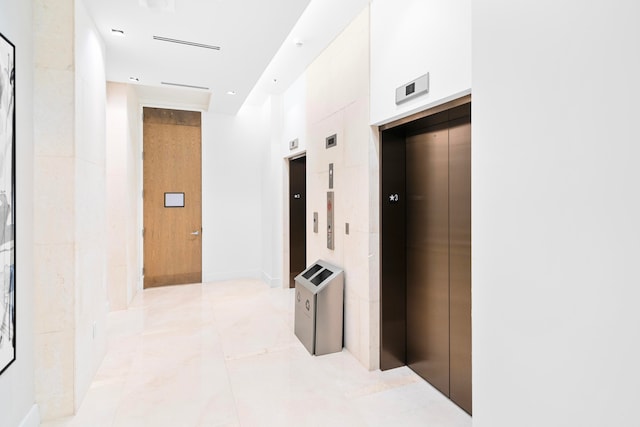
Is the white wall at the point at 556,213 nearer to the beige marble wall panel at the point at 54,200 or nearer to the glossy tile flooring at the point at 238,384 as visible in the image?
the glossy tile flooring at the point at 238,384

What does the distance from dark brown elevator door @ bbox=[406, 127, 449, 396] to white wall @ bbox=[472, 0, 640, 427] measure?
1.18 metres

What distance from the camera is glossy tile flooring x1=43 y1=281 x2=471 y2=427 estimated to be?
7.45 feet

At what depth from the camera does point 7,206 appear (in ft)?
6.04

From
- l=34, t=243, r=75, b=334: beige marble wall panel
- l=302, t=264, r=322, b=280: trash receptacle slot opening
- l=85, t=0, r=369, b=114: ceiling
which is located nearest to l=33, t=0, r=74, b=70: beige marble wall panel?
l=85, t=0, r=369, b=114: ceiling

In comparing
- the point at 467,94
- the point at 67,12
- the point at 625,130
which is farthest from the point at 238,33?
the point at 625,130

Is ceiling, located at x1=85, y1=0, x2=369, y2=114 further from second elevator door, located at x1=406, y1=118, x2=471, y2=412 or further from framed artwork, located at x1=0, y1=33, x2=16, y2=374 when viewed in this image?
second elevator door, located at x1=406, y1=118, x2=471, y2=412

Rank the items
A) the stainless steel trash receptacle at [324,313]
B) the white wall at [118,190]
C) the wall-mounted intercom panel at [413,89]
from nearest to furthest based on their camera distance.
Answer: the wall-mounted intercom panel at [413,89] → the stainless steel trash receptacle at [324,313] → the white wall at [118,190]

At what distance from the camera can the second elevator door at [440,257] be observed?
2.34m

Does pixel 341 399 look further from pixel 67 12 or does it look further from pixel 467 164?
pixel 67 12

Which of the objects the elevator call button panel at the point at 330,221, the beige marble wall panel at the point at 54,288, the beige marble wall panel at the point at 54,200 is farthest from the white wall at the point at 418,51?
the beige marble wall panel at the point at 54,288

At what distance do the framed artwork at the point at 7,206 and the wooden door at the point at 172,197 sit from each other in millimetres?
3878

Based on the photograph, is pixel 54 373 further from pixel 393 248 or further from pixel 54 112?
pixel 393 248

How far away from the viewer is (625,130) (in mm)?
923

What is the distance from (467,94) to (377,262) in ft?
4.94
